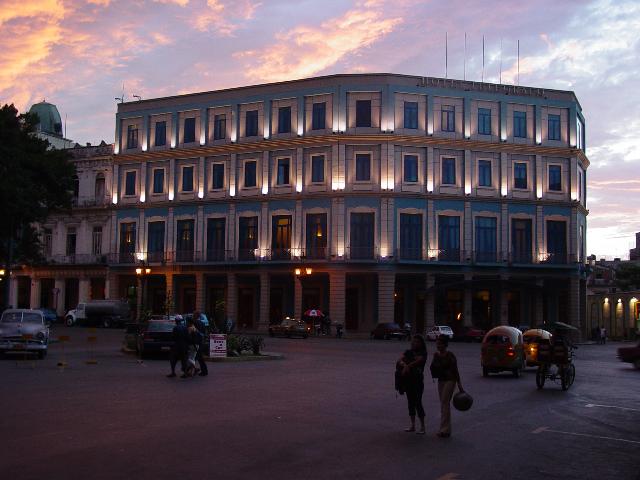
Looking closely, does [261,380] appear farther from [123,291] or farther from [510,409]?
[123,291]

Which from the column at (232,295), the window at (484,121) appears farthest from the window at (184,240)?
the window at (484,121)

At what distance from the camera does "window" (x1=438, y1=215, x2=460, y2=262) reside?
57.6m

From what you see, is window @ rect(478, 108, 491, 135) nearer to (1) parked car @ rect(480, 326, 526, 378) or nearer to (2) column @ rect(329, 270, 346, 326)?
(2) column @ rect(329, 270, 346, 326)

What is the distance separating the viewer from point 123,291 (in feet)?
222

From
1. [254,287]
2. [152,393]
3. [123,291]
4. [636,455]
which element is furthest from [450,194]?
[636,455]

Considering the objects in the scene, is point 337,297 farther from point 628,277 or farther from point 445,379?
point 628,277

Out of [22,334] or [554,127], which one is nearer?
[22,334]

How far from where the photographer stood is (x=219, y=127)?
6319cm

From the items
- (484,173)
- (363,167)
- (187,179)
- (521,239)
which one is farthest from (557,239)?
(187,179)

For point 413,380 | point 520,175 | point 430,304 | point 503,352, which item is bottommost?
point 503,352

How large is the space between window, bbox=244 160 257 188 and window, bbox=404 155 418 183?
12299 mm

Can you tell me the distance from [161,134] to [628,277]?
67.6 metres

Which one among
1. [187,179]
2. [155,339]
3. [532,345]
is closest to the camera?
[532,345]

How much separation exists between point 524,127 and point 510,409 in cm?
4740
